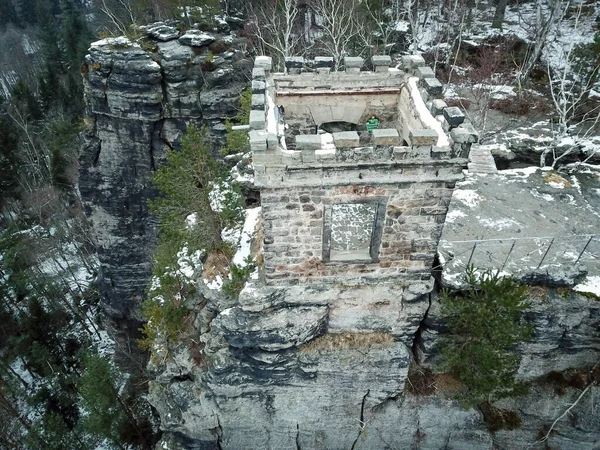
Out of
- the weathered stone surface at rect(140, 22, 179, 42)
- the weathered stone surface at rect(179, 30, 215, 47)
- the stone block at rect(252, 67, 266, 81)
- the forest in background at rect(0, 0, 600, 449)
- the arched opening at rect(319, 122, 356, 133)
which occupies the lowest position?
the forest in background at rect(0, 0, 600, 449)

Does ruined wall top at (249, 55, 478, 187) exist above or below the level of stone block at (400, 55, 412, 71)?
below

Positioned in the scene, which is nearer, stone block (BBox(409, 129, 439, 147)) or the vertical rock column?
stone block (BBox(409, 129, 439, 147))

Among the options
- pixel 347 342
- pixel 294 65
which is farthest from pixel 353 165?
pixel 347 342

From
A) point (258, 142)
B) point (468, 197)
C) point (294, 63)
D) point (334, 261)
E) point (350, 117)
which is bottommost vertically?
point (468, 197)

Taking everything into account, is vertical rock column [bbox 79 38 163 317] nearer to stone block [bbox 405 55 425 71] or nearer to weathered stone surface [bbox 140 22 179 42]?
weathered stone surface [bbox 140 22 179 42]

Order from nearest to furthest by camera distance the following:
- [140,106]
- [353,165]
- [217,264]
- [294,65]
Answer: [353,165], [294,65], [217,264], [140,106]

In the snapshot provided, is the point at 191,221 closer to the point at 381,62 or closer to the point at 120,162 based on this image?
the point at 381,62

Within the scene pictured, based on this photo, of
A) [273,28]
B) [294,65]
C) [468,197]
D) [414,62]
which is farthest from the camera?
[273,28]

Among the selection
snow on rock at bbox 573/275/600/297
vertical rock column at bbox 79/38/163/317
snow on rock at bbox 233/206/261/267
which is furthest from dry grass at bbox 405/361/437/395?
vertical rock column at bbox 79/38/163/317
